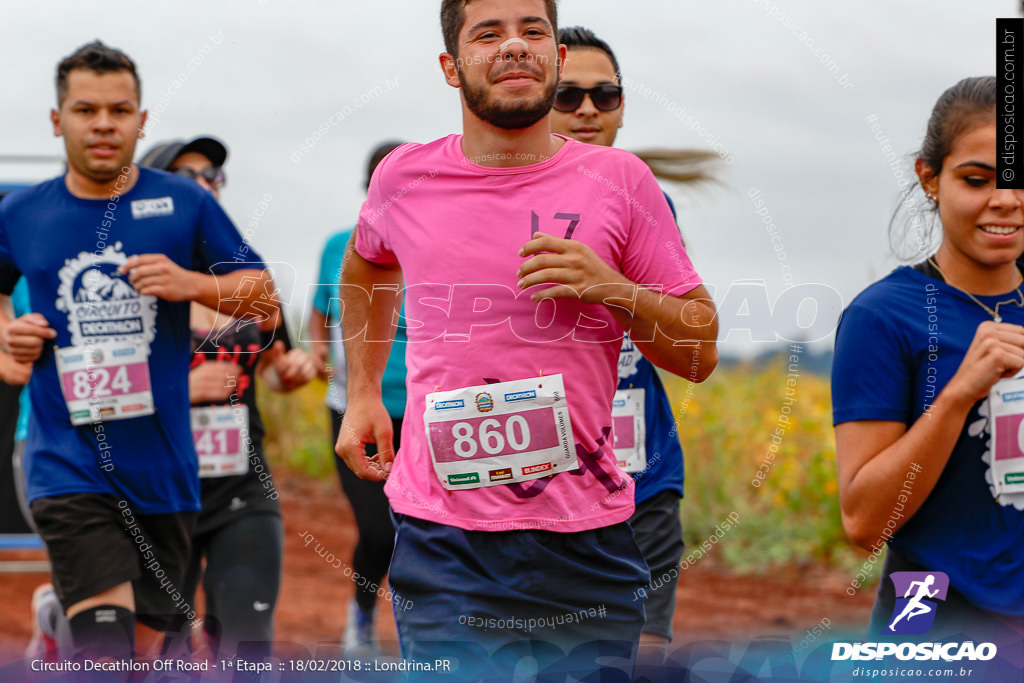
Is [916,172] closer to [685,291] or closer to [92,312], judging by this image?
[685,291]

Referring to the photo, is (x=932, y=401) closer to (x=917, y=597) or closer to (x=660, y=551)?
(x=917, y=597)

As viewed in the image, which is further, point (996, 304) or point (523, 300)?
point (996, 304)

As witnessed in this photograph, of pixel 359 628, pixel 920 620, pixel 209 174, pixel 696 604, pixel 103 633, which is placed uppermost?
pixel 209 174

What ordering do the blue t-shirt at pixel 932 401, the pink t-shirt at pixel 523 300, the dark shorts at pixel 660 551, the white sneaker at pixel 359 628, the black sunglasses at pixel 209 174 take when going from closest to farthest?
the pink t-shirt at pixel 523 300
the blue t-shirt at pixel 932 401
the dark shorts at pixel 660 551
the black sunglasses at pixel 209 174
the white sneaker at pixel 359 628

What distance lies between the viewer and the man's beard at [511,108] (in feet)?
8.21

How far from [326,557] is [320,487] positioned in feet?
7.11

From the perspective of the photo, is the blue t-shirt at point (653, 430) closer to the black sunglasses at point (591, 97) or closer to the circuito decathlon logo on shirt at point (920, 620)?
the black sunglasses at point (591, 97)

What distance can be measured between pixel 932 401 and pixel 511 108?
3.89 feet

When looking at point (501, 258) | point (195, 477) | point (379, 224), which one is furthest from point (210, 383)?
point (501, 258)

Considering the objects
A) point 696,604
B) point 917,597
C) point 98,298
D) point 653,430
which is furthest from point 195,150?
point 696,604

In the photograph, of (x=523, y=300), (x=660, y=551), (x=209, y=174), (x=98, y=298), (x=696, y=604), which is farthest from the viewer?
(x=696, y=604)

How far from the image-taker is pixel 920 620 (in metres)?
2.68

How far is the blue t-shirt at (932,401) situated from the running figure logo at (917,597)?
3 cm

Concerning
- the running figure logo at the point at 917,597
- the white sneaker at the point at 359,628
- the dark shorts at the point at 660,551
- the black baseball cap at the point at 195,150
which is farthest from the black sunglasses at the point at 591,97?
the white sneaker at the point at 359,628
